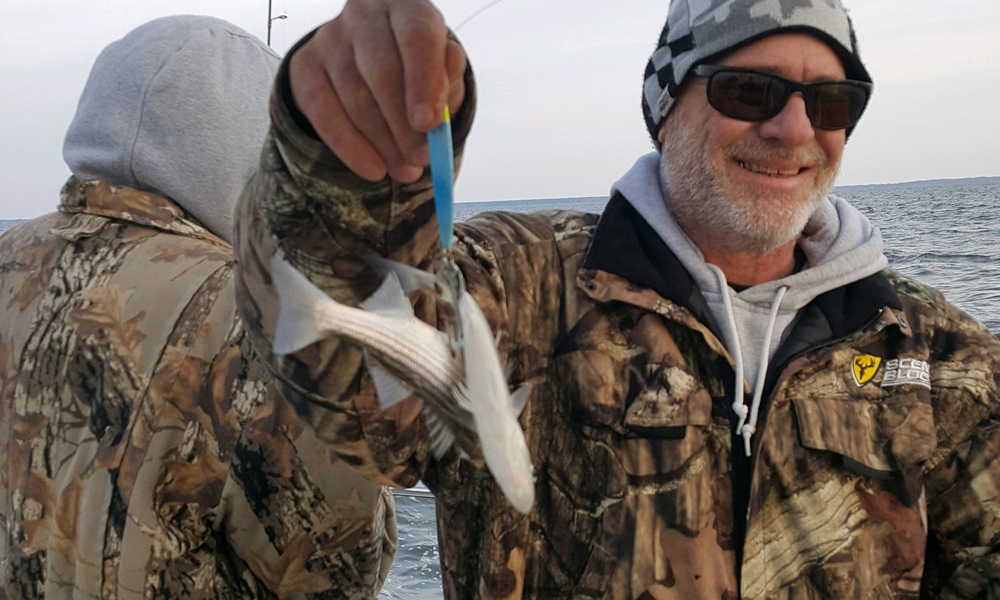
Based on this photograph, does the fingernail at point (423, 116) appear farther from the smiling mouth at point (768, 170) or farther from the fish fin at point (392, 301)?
the smiling mouth at point (768, 170)

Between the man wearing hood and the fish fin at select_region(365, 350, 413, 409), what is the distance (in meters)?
0.97

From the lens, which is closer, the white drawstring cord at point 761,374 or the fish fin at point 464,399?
the fish fin at point 464,399

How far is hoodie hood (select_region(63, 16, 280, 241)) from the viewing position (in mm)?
3127

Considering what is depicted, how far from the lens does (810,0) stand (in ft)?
10.1

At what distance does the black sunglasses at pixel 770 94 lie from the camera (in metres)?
3.01

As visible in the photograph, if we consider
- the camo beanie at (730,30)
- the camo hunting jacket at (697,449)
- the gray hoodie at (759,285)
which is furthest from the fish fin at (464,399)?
the camo beanie at (730,30)

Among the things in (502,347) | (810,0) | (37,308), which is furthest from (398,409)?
(810,0)

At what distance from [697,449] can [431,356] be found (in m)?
1.24

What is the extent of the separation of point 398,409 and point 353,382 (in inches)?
6.8

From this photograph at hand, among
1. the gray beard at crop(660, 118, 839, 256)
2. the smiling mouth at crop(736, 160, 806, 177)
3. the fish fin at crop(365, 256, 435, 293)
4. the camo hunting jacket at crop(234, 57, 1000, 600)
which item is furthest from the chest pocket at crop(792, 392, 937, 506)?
the fish fin at crop(365, 256, 435, 293)

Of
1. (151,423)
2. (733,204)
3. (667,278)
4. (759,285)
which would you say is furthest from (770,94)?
(151,423)

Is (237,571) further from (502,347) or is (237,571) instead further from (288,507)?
(502,347)

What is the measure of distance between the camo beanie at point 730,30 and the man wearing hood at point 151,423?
5.86 ft

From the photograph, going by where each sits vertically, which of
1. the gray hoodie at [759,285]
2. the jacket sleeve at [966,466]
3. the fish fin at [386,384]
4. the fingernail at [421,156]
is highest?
the fingernail at [421,156]
